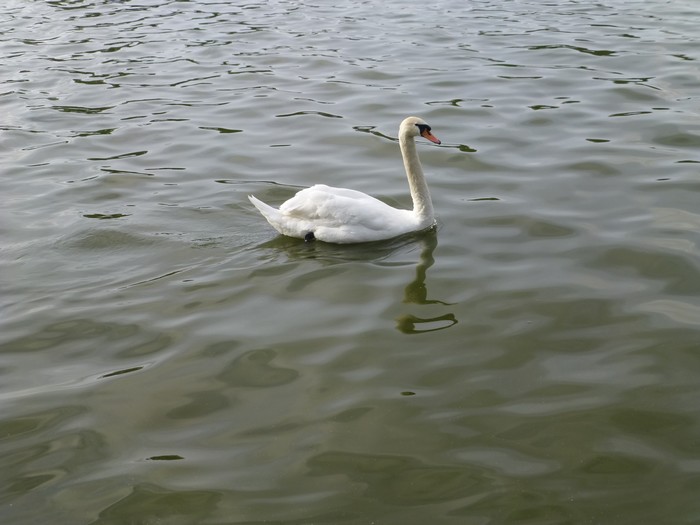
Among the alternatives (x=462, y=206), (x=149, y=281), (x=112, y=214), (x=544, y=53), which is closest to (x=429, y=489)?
(x=149, y=281)

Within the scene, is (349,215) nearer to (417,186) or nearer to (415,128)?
(417,186)

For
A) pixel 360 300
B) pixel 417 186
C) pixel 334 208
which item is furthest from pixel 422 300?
pixel 417 186

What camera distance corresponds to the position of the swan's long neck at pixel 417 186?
348 inches

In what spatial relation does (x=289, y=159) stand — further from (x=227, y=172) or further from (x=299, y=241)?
(x=299, y=241)

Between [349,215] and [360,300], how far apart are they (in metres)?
1.22

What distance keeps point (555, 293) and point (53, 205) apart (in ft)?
18.2

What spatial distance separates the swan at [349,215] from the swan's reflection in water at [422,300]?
0.90 feet

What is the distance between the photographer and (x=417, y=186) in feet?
29.2

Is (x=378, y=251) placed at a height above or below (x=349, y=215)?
below

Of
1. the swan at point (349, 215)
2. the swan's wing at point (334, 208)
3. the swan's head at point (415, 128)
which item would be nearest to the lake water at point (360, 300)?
the swan at point (349, 215)

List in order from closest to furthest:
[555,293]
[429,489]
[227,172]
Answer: [429,489]
[555,293]
[227,172]

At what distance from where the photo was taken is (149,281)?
8078 millimetres

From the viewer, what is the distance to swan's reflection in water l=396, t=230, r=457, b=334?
23.2 ft

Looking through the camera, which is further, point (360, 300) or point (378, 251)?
point (378, 251)
